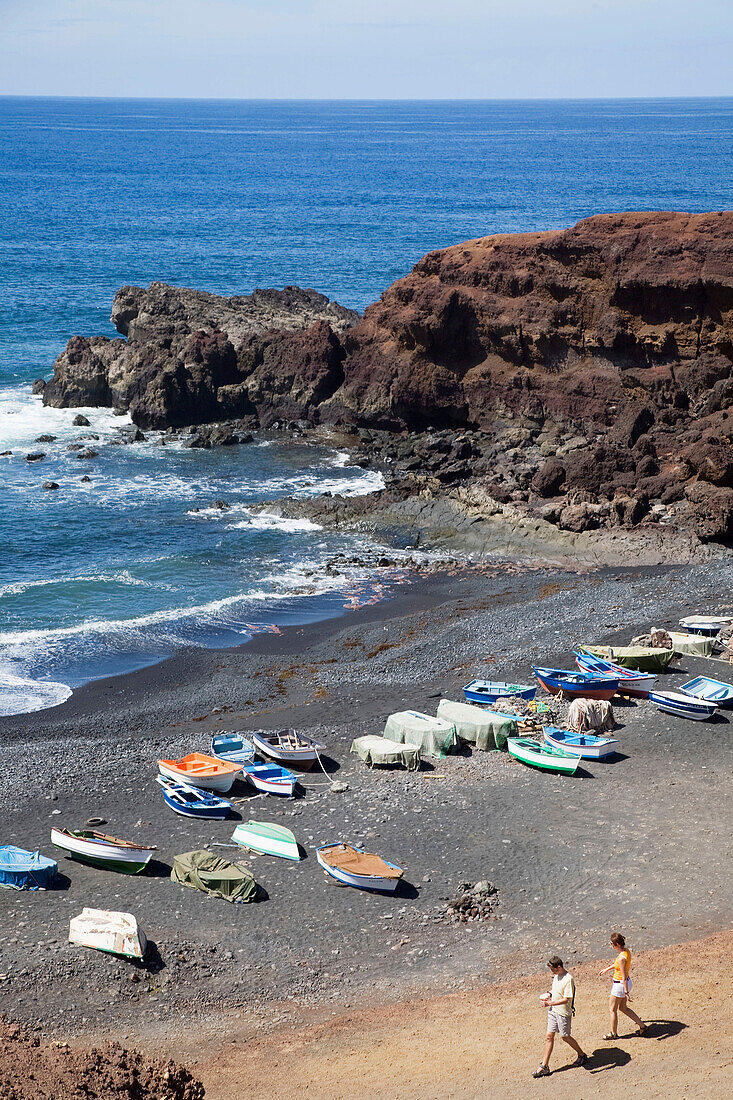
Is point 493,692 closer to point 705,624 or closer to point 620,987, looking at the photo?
point 705,624

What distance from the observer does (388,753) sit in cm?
2800

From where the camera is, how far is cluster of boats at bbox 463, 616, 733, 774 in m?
27.9

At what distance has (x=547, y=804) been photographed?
2592 centimetres

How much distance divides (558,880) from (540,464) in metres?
28.3

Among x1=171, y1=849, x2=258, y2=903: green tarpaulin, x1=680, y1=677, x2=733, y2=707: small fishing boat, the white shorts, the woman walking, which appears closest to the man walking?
the white shorts

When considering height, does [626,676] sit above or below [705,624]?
below

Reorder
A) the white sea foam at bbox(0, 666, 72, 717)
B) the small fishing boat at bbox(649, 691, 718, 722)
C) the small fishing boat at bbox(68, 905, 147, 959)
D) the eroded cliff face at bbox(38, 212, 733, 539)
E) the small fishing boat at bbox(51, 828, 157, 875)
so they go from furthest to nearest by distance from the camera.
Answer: the eroded cliff face at bbox(38, 212, 733, 539) → the white sea foam at bbox(0, 666, 72, 717) → the small fishing boat at bbox(649, 691, 718, 722) → the small fishing boat at bbox(51, 828, 157, 875) → the small fishing boat at bbox(68, 905, 147, 959)

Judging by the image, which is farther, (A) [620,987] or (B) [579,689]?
(B) [579,689]

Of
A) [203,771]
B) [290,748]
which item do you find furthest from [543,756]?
[203,771]

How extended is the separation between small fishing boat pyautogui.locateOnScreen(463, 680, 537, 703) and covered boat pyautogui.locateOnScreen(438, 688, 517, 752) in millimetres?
1757

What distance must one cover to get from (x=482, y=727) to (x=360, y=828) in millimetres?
5359

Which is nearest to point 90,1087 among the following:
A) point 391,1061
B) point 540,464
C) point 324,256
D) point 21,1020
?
point 21,1020

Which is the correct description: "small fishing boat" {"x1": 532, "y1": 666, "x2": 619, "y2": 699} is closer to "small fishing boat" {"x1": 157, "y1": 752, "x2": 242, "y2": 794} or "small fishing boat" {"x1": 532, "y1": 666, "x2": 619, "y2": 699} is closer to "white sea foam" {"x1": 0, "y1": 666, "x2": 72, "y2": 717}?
"small fishing boat" {"x1": 157, "y1": 752, "x2": 242, "y2": 794}

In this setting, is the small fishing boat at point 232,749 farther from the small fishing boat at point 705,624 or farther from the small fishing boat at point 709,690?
the small fishing boat at point 705,624
